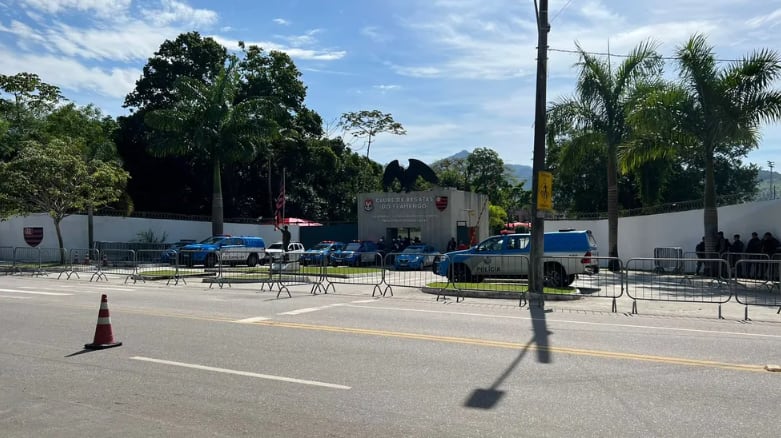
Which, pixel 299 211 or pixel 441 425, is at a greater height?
pixel 299 211

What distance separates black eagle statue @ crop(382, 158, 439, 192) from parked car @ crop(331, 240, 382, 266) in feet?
25.0

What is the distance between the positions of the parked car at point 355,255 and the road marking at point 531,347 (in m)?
21.0

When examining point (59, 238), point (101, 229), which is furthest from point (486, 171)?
point (59, 238)

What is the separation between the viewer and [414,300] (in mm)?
16547

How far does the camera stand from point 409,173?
41.7m

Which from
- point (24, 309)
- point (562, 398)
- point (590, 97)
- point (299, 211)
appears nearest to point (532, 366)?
point (562, 398)

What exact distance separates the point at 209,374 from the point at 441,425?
3.25 m

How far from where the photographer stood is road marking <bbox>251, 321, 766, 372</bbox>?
8.23 metres

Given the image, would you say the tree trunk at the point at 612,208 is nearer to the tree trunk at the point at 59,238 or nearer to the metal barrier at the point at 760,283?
the metal barrier at the point at 760,283

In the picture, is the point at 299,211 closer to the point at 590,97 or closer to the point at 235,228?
the point at 235,228

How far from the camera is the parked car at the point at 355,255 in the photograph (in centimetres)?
3300

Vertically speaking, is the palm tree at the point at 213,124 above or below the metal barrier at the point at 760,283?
above

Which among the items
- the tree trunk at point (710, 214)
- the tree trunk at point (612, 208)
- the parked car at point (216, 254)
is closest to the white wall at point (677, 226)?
the tree trunk at point (710, 214)

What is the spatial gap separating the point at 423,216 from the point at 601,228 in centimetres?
1125
